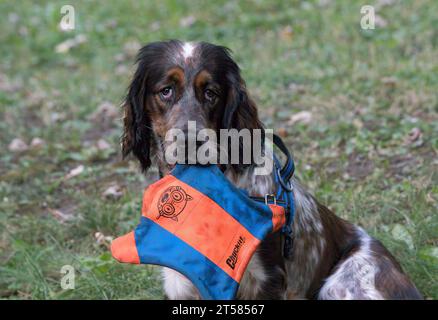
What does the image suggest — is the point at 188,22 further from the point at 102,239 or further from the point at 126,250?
the point at 126,250

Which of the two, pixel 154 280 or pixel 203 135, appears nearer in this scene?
pixel 203 135

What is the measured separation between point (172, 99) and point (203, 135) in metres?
0.40

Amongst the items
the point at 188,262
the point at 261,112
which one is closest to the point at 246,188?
the point at 188,262

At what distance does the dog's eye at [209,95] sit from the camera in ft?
12.5

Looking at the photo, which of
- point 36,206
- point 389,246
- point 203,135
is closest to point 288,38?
point 36,206

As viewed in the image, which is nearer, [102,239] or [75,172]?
[102,239]

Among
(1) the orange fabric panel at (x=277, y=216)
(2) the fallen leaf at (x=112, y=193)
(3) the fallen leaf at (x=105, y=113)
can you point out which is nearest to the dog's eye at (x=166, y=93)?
(1) the orange fabric panel at (x=277, y=216)

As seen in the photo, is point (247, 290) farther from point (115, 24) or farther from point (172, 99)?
point (115, 24)

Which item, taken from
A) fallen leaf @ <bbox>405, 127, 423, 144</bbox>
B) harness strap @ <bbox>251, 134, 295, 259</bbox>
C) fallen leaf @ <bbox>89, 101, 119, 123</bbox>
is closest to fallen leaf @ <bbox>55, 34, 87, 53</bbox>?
fallen leaf @ <bbox>89, 101, 119, 123</bbox>

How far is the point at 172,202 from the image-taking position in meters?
3.28

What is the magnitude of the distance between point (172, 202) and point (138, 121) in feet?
3.05

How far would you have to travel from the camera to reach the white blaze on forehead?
12.6 feet

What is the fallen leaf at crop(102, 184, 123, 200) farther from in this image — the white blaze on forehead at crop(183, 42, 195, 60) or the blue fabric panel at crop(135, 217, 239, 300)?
the blue fabric panel at crop(135, 217, 239, 300)
